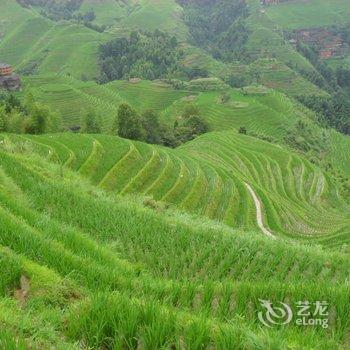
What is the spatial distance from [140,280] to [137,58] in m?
139

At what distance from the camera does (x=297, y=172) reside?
53031mm

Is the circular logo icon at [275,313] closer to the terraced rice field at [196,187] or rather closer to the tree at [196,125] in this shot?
the terraced rice field at [196,187]

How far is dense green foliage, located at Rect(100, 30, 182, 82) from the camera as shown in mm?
133250

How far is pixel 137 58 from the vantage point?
141000 millimetres

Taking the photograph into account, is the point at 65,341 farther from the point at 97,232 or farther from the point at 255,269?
the point at 97,232

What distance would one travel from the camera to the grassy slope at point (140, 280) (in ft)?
15.3

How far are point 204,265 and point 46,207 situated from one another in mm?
4427

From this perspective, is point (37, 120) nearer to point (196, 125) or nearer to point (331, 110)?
point (196, 125)

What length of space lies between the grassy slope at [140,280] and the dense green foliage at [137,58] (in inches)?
4739

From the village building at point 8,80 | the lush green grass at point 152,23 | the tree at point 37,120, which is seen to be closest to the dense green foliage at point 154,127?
the tree at point 37,120

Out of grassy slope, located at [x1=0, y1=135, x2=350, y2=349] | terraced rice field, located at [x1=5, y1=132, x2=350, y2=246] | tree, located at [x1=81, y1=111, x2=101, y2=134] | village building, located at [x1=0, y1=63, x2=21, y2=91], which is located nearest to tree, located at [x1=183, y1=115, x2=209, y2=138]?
tree, located at [x1=81, y1=111, x2=101, y2=134]

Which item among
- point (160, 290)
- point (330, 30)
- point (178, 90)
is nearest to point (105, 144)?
point (160, 290)

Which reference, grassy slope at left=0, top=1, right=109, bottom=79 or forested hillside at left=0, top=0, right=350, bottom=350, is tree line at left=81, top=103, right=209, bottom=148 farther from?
grassy slope at left=0, top=1, right=109, bottom=79

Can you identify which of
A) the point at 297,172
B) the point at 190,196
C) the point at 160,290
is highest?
the point at 160,290
